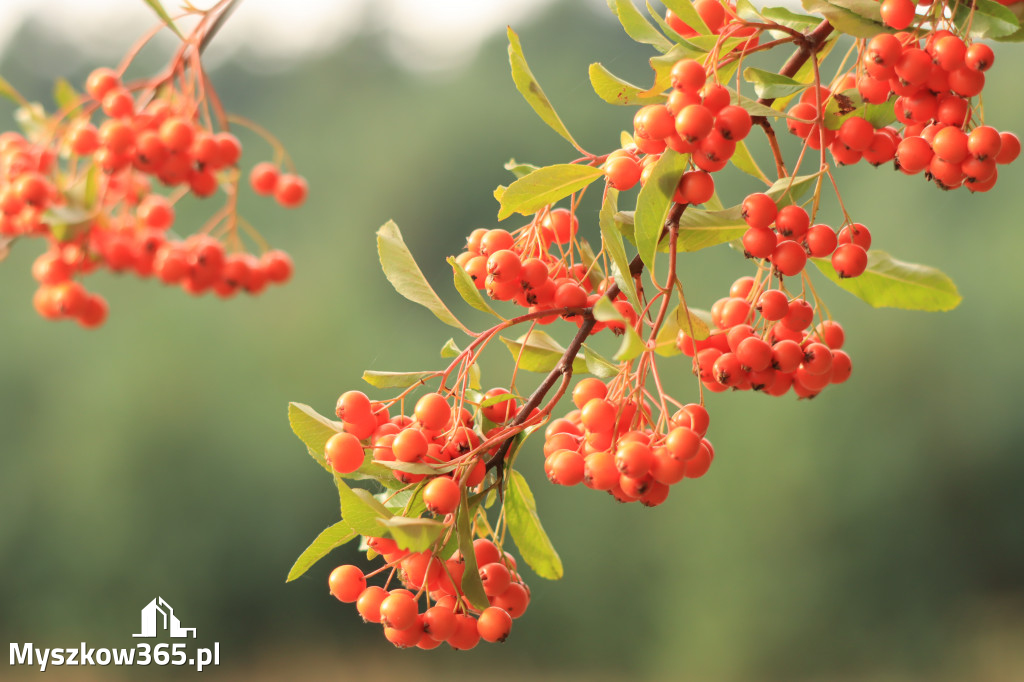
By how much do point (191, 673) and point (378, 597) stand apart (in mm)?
8875

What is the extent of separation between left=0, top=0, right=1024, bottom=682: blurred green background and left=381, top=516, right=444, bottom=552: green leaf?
5.84 metres

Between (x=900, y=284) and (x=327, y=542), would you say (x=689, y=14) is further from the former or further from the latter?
(x=327, y=542)

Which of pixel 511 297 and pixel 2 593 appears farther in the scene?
pixel 2 593

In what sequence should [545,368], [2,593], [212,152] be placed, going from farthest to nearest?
1. [2,593]
2. [212,152]
3. [545,368]

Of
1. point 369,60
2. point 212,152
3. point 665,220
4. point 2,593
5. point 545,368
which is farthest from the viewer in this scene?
point 369,60

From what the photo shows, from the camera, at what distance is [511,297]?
1.82ft

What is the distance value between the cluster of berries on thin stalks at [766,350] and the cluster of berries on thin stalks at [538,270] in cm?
6

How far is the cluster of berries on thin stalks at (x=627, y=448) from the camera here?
480 millimetres

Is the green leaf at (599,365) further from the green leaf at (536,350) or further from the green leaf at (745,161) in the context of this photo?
the green leaf at (745,161)

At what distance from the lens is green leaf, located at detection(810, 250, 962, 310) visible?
58cm

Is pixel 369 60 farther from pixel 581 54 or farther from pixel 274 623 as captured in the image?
pixel 274 623

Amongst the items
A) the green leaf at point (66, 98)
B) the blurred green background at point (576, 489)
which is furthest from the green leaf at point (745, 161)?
the blurred green background at point (576, 489)

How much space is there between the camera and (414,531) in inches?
18.1

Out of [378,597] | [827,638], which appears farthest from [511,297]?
[827,638]
